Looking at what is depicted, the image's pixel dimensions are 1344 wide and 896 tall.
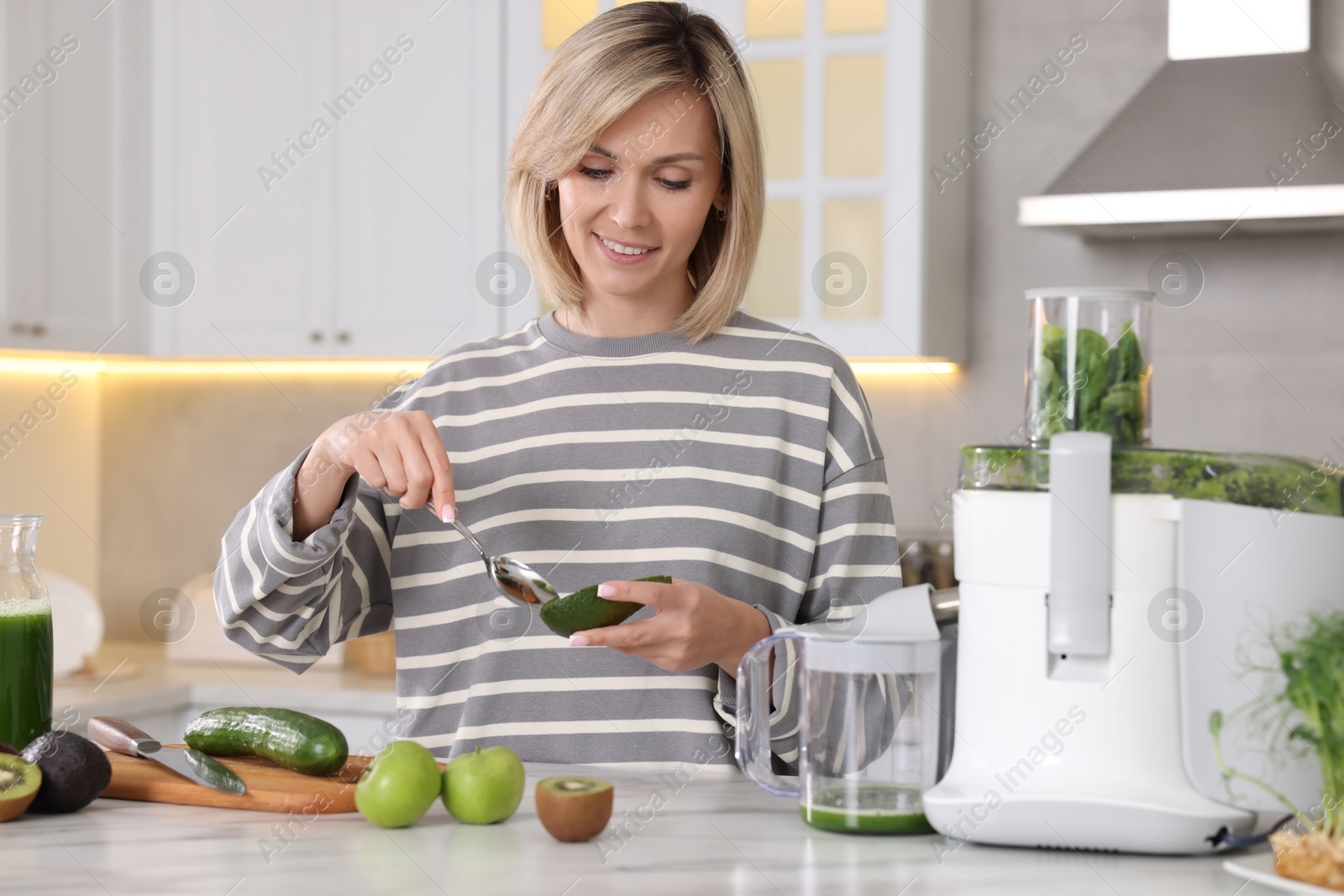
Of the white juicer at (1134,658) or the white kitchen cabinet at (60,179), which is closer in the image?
the white juicer at (1134,658)

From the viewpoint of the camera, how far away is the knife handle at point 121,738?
3.35ft

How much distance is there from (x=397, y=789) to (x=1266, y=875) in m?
0.53

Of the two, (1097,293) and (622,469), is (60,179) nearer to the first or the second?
(622,469)

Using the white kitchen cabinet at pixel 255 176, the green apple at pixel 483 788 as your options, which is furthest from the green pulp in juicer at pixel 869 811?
the white kitchen cabinet at pixel 255 176

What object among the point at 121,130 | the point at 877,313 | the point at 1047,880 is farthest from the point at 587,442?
the point at 121,130

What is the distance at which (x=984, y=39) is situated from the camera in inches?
104

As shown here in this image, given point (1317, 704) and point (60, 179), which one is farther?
point (60, 179)

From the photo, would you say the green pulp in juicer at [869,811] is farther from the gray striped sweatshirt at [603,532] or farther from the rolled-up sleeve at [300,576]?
the rolled-up sleeve at [300,576]

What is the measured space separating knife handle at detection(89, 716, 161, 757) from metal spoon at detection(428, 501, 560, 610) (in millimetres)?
289

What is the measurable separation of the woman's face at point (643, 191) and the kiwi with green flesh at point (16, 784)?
2.21ft

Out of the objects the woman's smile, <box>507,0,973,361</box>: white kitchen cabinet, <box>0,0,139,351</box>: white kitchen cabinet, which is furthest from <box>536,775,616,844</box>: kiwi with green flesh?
<box>0,0,139,351</box>: white kitchen cabinet

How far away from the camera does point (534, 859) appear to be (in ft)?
2.69

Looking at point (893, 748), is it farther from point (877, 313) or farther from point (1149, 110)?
point (1149, 110)

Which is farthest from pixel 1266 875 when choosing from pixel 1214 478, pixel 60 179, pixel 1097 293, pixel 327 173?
pixel 60 179
